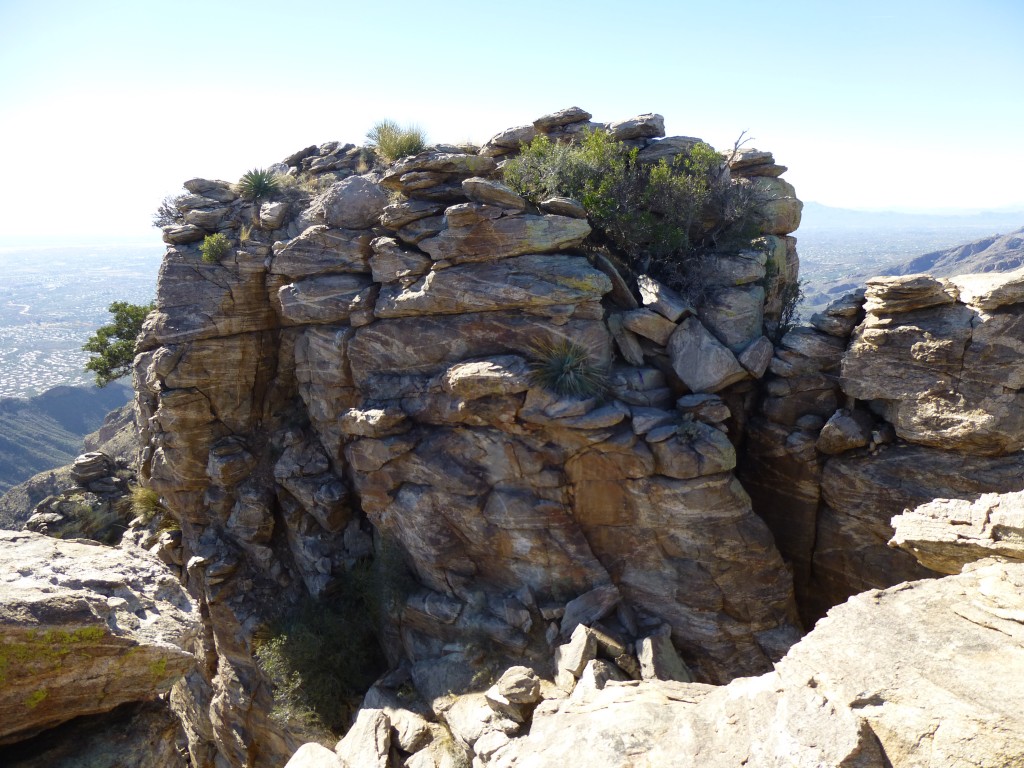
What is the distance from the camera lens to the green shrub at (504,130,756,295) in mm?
20328

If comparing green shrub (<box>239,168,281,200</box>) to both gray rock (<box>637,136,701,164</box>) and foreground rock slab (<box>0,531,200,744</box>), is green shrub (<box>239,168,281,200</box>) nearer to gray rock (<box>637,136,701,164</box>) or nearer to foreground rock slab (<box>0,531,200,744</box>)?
gray rock (<box>637,136,701,164</box>)

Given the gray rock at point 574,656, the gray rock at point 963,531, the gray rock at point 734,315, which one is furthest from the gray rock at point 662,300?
the gray rock at point 574,656

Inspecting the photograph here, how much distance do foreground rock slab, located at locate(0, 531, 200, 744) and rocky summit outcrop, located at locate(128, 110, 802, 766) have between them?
11635mm

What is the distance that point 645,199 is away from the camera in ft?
67.8

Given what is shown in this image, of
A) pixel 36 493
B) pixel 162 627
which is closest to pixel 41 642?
pixel 162 627

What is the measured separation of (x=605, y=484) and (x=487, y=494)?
11.8 ft

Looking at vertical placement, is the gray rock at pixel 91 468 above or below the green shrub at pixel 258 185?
below

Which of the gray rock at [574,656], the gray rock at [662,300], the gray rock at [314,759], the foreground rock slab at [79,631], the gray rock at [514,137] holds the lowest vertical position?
the gray rock at [314,759]

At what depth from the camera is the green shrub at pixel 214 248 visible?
22328 mm

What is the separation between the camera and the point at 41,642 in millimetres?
5852

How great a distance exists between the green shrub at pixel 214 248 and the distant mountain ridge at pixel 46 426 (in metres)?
123

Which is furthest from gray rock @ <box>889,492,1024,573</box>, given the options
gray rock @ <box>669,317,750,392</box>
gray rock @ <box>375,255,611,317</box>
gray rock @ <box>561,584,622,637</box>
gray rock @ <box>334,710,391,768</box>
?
gray rock @ <box>334,710,391,768</box>

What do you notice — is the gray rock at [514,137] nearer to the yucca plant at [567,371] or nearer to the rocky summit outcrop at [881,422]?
the yucca plant at [567,371]

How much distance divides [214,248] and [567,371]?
1440 centimetres
